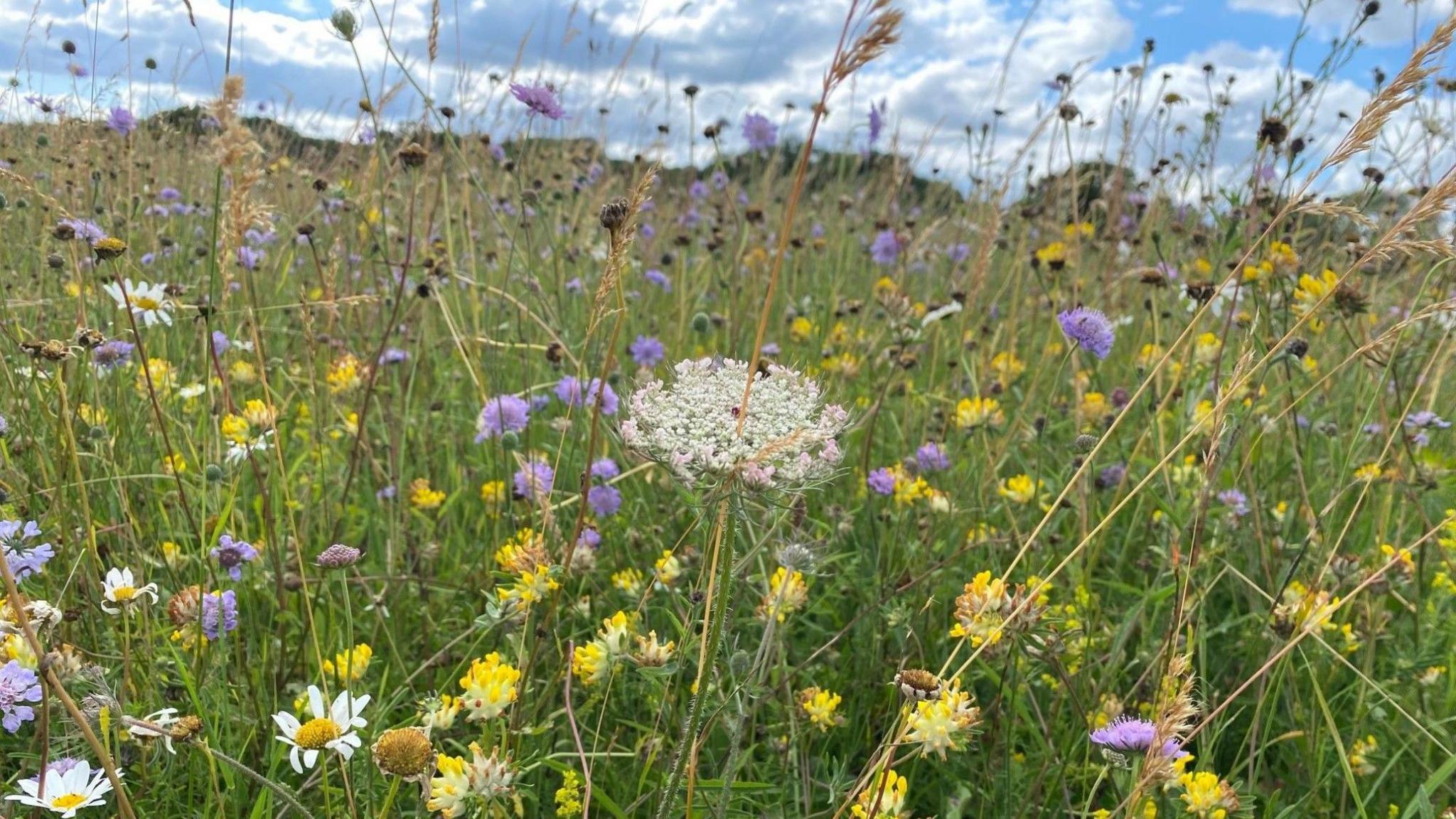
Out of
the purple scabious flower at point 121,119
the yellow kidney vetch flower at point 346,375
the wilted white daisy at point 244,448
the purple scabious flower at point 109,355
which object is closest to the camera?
the wilted white daisy at point 244,448

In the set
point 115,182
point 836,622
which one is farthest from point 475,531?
point 115,182

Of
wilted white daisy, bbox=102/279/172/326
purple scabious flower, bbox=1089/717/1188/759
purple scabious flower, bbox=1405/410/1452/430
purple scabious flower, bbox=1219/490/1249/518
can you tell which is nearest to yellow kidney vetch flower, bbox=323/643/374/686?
wilted white daisy, bbox=102/279/172/326

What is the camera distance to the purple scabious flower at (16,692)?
110 cm

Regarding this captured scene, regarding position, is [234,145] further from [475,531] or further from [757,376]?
[475,531]

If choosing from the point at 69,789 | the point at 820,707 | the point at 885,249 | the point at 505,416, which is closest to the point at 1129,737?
the point at 820,707

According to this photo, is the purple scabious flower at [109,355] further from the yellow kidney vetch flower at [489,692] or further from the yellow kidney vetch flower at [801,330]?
the yellow kidney vetch flower at [801,330]

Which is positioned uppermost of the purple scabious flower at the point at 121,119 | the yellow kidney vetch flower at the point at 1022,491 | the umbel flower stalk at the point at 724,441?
the purple scabious flower at the point at 121,119

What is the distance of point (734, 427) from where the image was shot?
3.51ft

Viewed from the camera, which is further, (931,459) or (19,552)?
(931,459)

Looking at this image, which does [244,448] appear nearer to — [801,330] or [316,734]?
[316,734]

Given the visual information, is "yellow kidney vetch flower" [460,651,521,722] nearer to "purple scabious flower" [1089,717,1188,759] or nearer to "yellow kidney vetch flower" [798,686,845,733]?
"yellow kidney vetch flower" [798,686,845,733]

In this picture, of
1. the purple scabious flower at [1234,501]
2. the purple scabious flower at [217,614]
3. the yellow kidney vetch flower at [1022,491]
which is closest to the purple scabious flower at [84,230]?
the purple scabious flower at [217,614]

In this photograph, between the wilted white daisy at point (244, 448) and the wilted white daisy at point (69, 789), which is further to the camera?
the wilted white daisy at point (244, 448)

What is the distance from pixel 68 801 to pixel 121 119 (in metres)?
3.02
